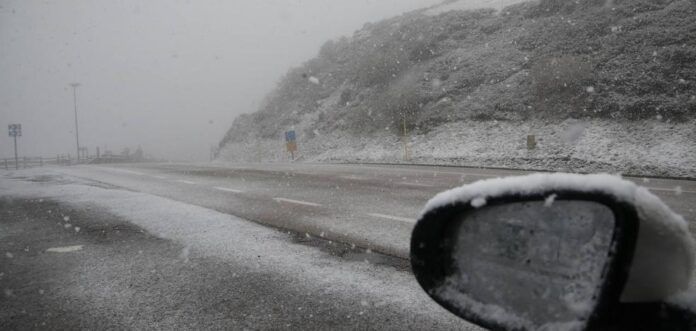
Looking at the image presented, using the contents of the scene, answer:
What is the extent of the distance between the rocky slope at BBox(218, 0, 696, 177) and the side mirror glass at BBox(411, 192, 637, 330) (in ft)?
41.1

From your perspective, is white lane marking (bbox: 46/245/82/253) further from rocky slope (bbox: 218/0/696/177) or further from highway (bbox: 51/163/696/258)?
rocky slope (bbox: 218/0/696/177)

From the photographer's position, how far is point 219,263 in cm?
420

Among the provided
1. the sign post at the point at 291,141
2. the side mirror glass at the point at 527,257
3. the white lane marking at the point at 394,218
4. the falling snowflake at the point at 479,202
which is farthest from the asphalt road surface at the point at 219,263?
the sign post at the point at 291,141

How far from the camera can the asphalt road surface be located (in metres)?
2.99

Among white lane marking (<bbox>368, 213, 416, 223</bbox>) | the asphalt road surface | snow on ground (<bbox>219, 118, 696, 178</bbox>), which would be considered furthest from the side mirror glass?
snow on ground (<bbox>219, 118, 696, 178</bbox>)

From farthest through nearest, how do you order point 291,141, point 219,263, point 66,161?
point 66,161
point 291,141
point 219,263

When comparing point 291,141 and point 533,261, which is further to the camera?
point 291,141

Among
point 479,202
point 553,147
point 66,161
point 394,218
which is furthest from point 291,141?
point 66,161

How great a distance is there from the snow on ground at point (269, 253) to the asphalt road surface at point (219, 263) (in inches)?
0.7

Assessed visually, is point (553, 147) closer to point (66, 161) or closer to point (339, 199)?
point (339, 199)

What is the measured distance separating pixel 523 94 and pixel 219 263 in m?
15.7

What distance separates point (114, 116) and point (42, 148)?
5190cm

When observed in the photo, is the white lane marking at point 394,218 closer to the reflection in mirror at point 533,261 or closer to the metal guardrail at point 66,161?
the reflection in mirror at point 533,261

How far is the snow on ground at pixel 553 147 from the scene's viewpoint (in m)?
11.8
